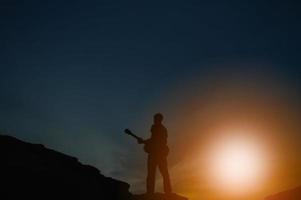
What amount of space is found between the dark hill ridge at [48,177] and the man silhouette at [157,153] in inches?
31.8

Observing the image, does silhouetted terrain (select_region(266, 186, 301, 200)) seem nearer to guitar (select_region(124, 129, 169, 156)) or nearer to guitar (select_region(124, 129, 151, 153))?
guitar (select_region(124, 129, 169, 156))

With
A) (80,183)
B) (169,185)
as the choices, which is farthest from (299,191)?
(80,183)

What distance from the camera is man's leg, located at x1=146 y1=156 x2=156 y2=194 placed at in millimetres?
15141

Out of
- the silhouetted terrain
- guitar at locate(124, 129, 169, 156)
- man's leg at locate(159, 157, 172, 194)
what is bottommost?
man's leg at locate(159, 157, 172, 194)

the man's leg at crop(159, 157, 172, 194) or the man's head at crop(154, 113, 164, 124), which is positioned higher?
the man's head at crop(154, 113, 164, 124)

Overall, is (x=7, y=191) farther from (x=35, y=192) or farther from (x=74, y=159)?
(x=74, y=159)

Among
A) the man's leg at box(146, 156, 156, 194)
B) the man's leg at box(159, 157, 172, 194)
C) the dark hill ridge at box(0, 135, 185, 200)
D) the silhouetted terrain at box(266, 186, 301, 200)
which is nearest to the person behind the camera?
the dark hill ridge at box(0, 135, 185, 200)

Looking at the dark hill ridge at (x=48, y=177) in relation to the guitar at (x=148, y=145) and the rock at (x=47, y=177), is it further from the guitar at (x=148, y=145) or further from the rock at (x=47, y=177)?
the guitar at (x=148, y=145)

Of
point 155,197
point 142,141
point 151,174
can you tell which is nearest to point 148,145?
point 142,141

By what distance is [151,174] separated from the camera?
15133 mm

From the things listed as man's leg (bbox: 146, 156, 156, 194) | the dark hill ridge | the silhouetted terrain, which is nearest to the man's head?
man's leg (bbox: 146, 156, 156, 194)

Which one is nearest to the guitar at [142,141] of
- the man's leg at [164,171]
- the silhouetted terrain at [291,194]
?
the man's leg at [164,171]

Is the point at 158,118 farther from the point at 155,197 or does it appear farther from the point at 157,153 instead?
the point at 155,197

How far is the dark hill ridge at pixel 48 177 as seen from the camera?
11781mm
